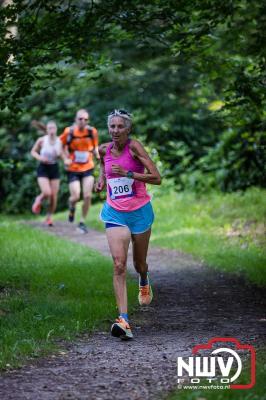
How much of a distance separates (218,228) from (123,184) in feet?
23.4

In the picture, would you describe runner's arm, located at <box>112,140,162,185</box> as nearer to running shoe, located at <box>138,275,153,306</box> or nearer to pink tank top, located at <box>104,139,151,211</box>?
pink tank top, located at <box>104,139,151,211</box>

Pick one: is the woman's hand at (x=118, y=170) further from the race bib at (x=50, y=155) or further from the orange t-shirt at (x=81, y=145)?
the race bib at (x=50, y=155)

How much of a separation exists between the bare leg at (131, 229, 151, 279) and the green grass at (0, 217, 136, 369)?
481 mm

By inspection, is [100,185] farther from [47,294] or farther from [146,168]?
[47,294]

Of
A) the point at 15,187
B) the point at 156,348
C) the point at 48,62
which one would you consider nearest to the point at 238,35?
the point at 48,62

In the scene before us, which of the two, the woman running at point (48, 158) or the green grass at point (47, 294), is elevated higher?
the woman running at point (48, 158)

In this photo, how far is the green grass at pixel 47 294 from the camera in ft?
21.7

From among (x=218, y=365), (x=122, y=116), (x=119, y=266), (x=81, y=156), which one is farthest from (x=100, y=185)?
(x=81, y=156)

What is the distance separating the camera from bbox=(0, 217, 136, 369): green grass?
6.62 metres

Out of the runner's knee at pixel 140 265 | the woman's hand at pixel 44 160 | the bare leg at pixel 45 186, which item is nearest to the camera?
the runner's knee at pixel 140 265

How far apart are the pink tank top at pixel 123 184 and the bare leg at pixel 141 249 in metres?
0.36

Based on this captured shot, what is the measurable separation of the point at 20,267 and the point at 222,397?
5.62 meters

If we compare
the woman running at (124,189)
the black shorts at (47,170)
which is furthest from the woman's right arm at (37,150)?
the woman running at (124,189)

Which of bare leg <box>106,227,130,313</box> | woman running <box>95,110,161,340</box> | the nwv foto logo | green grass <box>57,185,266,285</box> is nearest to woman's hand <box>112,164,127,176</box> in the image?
woman running <box>95,110,161,340</box>
